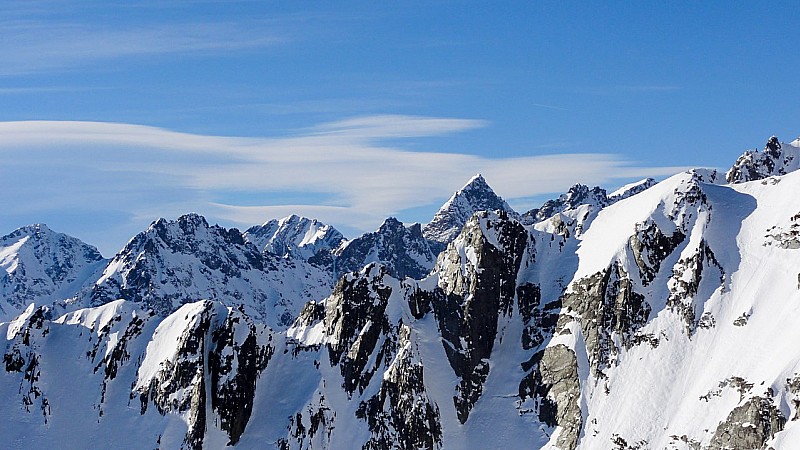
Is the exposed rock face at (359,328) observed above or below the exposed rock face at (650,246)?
below

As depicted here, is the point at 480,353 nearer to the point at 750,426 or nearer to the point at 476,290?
the point at 476,290

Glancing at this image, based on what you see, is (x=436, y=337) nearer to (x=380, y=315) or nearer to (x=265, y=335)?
(x=380, y=315)

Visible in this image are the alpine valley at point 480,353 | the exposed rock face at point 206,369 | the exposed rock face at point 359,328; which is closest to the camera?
the alpine valley at point 480,353

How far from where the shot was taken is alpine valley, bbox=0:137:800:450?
443ft

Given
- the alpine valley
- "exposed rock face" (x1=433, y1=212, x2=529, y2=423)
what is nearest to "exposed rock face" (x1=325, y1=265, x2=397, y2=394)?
the alpine valley

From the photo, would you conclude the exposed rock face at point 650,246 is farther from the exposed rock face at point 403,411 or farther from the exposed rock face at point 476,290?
the exposed rock face at point 403,411

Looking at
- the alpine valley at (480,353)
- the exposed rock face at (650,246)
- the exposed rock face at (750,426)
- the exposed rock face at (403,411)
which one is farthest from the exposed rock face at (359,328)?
the exposed rock face at (750,426)

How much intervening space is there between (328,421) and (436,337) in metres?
27.8

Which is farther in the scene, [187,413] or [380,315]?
[380,315]

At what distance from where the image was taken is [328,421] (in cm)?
14312

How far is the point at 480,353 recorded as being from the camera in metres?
159

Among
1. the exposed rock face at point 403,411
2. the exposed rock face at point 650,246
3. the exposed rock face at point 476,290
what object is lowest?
the exposed rock face at point 403,411

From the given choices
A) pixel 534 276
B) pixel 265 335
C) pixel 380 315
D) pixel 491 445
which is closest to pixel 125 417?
pixel 265 335

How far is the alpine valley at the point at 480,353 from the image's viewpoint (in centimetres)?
13512
